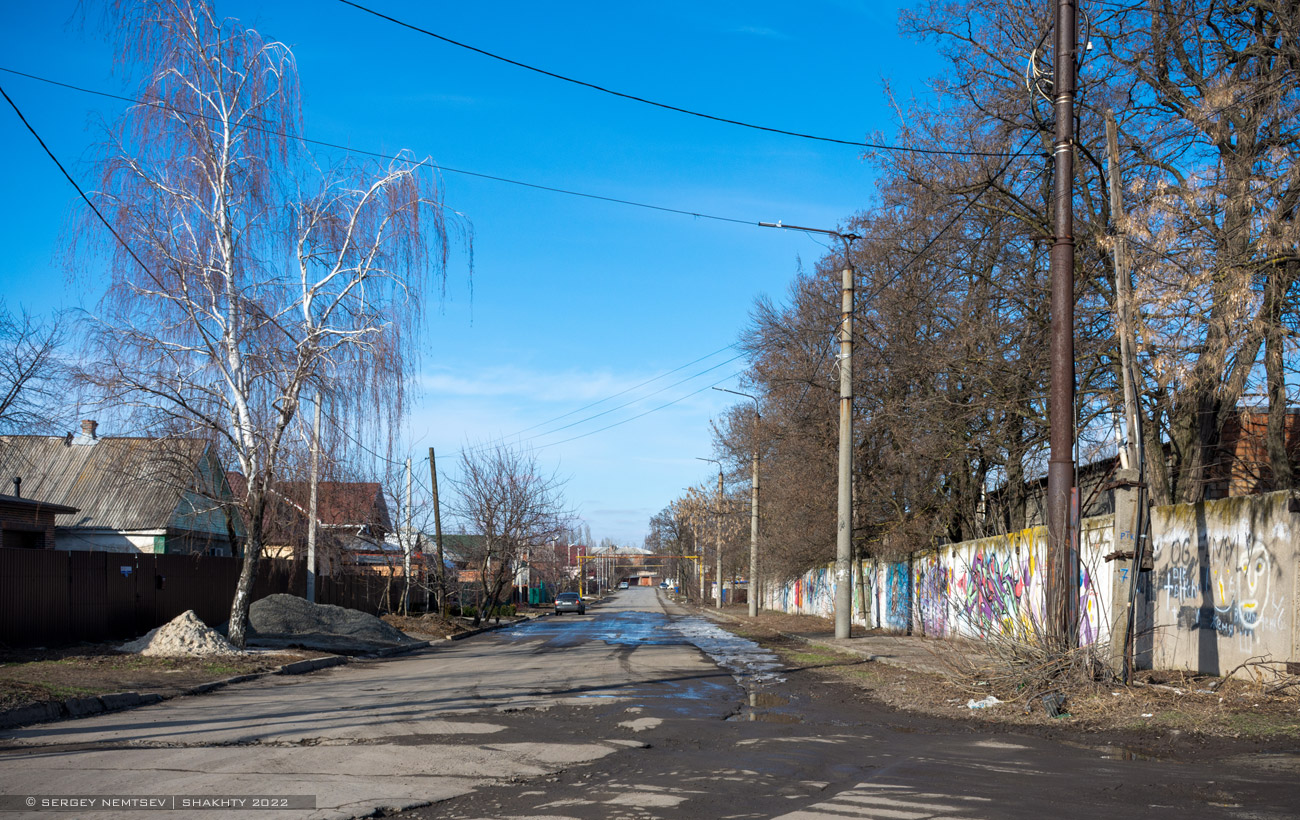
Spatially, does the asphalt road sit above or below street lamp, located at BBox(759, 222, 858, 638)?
below

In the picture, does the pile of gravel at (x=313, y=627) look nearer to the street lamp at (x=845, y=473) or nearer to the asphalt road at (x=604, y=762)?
the asphalt road at (x=604, y=762)

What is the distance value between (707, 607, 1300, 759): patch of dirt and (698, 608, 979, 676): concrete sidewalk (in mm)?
879

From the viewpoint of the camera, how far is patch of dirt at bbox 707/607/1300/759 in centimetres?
843

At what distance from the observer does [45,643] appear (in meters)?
18.4

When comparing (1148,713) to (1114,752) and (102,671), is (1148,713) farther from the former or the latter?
(102,671)

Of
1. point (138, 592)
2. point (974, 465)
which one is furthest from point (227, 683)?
point (974, 465)

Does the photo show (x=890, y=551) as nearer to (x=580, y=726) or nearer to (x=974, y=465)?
(x=974, y=465)

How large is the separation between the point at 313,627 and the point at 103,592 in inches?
206

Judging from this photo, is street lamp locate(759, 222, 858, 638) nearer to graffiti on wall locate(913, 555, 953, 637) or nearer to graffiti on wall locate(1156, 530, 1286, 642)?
graffiti on wall locate(913, 555, 953, 637)

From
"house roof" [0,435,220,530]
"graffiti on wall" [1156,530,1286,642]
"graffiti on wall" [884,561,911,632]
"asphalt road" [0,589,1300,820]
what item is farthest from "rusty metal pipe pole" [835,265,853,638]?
"house roof" [0,435,220,530]

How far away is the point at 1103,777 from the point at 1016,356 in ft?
46.6

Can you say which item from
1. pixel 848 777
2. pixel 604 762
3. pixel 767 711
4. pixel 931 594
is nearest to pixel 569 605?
pixel 931 594

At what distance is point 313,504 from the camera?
81.8ft

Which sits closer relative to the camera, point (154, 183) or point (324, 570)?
point (154, 183)
